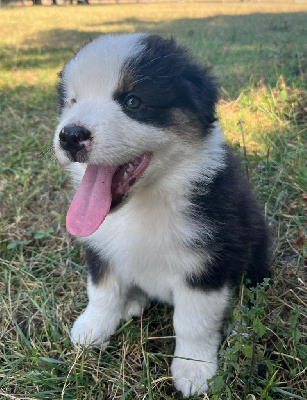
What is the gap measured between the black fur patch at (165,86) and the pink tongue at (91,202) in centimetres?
30

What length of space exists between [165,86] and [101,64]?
288mm

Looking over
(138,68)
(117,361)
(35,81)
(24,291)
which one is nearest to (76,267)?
(24,291)

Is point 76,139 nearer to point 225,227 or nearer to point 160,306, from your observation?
point 225,227

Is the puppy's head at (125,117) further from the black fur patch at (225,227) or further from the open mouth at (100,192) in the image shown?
the black fur patch at (225,227)

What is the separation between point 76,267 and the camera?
2.76 m

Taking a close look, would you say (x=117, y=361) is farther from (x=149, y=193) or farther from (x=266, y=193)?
(x=266, y=193)

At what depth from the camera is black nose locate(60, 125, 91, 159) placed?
1.59 metres

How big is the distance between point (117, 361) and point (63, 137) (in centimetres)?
115

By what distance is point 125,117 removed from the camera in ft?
5.61

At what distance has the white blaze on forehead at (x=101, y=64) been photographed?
1739mm

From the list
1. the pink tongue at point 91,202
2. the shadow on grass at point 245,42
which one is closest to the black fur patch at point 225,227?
the pink tongue at point 91,202

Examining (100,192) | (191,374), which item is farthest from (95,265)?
(191,374)

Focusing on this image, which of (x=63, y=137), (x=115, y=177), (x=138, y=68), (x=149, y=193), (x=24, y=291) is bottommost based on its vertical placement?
(x=24, y=291)

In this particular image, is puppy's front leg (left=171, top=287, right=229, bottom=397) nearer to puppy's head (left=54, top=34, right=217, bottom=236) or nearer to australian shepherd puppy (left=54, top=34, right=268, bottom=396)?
australian shepherd puppy (left=54, top=34, right=268, bottom=396)
